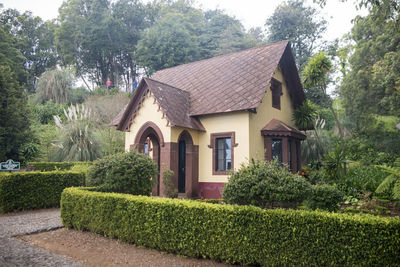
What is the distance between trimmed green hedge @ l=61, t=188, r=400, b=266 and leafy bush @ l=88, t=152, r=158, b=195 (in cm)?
132

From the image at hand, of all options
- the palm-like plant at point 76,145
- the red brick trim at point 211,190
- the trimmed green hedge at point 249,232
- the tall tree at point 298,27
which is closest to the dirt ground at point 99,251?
the trimmed green hedge at point 249,232

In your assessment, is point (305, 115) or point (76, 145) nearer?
point (305, 115)

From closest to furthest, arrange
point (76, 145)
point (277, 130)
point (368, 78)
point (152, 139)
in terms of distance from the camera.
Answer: point (277, 130) → point (152, 139) → point (76, 145) → point (368, 78)

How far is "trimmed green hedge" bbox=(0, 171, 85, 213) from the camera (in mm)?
9925

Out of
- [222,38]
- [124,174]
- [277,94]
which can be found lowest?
[124,174]

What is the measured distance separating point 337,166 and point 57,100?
1114 inches

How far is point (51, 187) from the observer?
11.0 meters

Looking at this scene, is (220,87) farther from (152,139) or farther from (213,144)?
(152,139)

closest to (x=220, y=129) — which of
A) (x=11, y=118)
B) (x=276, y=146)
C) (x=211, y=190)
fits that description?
(x=211, y=190)

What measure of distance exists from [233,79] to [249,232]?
9946mm

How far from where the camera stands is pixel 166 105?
12453 millimetres

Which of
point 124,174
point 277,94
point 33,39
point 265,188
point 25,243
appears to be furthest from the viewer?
point 33,39

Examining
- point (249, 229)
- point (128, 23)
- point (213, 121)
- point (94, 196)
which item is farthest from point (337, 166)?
point (128, 23)

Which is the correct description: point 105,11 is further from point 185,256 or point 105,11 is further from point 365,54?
point 185,256
